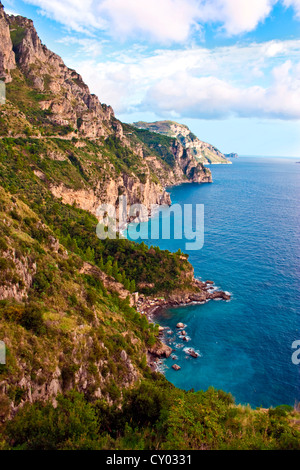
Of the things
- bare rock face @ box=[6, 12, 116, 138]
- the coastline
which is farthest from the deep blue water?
bare rock face @ box=[6, 12, 116, 138]

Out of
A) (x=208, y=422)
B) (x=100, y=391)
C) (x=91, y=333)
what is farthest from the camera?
(x=91, y=333)

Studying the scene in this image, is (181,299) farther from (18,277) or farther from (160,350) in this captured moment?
(18,277)

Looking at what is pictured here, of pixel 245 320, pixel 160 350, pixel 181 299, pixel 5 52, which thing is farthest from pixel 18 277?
pixel 5 52

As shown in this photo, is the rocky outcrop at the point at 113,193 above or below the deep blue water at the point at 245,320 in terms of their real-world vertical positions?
above

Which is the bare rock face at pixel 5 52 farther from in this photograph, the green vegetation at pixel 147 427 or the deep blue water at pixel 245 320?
the green vegetation at pixel 147 427

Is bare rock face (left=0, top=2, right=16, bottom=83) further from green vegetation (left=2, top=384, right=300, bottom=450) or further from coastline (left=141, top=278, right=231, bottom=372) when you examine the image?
green vegetation (left=2, top=384, right=300, bottom=450)

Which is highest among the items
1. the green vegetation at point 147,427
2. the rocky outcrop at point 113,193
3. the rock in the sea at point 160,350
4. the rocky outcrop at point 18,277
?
the rocky outcrop at point 113,193

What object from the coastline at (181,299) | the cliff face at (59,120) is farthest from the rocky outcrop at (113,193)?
the coastline at (181,299)

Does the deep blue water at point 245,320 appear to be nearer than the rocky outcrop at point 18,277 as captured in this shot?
No

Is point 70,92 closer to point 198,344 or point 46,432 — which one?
point 198,344

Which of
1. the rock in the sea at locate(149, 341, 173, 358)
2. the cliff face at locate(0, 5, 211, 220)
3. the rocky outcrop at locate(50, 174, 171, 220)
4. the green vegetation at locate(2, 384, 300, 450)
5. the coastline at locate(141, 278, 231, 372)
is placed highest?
the cliff face at locate(0, 5, 211, 220)
